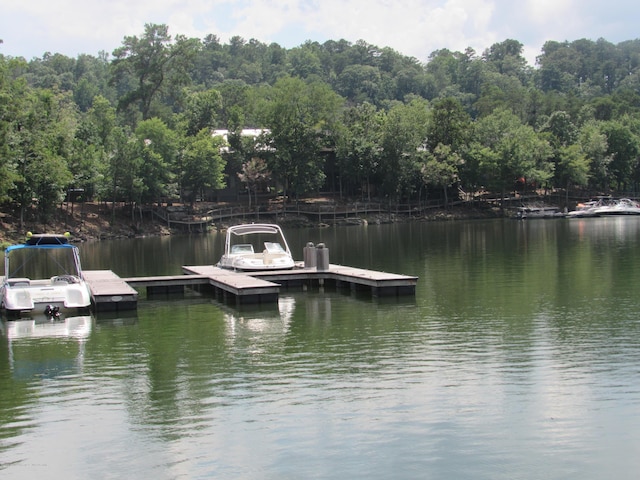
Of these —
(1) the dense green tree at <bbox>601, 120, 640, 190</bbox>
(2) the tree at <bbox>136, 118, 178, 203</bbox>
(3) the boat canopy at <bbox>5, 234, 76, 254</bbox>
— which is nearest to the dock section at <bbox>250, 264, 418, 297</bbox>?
(3) the boat canopy at <bbox>5, 234, 76, 254</bbox>

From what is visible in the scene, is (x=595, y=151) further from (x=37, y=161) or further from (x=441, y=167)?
(x=37, y=161)

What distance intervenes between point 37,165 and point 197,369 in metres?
50.5

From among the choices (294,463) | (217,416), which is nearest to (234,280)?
(217,416)

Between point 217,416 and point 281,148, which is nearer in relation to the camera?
point 217,416

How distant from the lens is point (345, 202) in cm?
9269

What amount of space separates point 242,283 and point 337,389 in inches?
491

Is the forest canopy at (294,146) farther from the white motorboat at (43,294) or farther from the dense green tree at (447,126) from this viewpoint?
the white motorboat at (43,294)

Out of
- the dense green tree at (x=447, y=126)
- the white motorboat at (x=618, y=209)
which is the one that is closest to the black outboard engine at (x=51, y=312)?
the dense green tree at (x=447, y=126)

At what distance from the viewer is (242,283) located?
26594mm

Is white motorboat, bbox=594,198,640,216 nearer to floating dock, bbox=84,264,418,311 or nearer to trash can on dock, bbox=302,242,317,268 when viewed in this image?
trash can on dock, bbox=302,242,317,268

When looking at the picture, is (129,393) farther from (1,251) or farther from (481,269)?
(1,251)

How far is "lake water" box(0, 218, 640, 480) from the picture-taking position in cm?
1105

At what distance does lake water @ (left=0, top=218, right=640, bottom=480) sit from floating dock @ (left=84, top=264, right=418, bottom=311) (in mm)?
720

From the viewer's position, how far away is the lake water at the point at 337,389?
1105 cm
